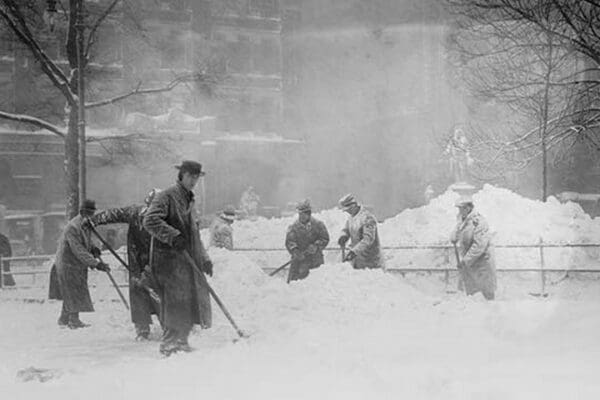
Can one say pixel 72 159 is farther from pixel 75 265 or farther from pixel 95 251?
pixel 75 265

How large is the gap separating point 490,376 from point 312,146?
3830 centimetres

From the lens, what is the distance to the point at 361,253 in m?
11.1

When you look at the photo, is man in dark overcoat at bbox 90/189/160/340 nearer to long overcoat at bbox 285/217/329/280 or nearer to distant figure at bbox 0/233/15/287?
long overcoat at bbox 285/217/329/280

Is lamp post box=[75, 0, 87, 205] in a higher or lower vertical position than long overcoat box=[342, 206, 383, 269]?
higher

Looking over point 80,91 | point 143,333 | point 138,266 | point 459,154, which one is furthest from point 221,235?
point 459,154

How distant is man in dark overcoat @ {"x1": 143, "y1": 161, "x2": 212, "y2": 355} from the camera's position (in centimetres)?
723

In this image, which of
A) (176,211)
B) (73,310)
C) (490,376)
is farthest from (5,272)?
(490,376)

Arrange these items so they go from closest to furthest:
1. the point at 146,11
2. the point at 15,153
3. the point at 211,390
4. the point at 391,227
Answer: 1. the point at 211,390
2. the point at 391,227
3. the point at 15,153
4. the point at 146,11

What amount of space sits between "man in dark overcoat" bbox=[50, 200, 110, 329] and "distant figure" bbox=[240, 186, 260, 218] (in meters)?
23.4

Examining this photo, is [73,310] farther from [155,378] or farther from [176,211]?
[155,378]

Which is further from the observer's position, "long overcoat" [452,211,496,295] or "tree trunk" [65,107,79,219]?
"tree trunk" [65,107,79,219]

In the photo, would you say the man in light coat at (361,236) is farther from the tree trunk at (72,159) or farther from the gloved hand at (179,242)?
→ the tree trunk at (72,159)

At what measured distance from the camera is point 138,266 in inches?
343

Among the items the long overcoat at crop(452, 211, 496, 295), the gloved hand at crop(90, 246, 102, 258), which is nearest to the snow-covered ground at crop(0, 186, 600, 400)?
the long overcoat at crop(452, 211, 496, 295)
